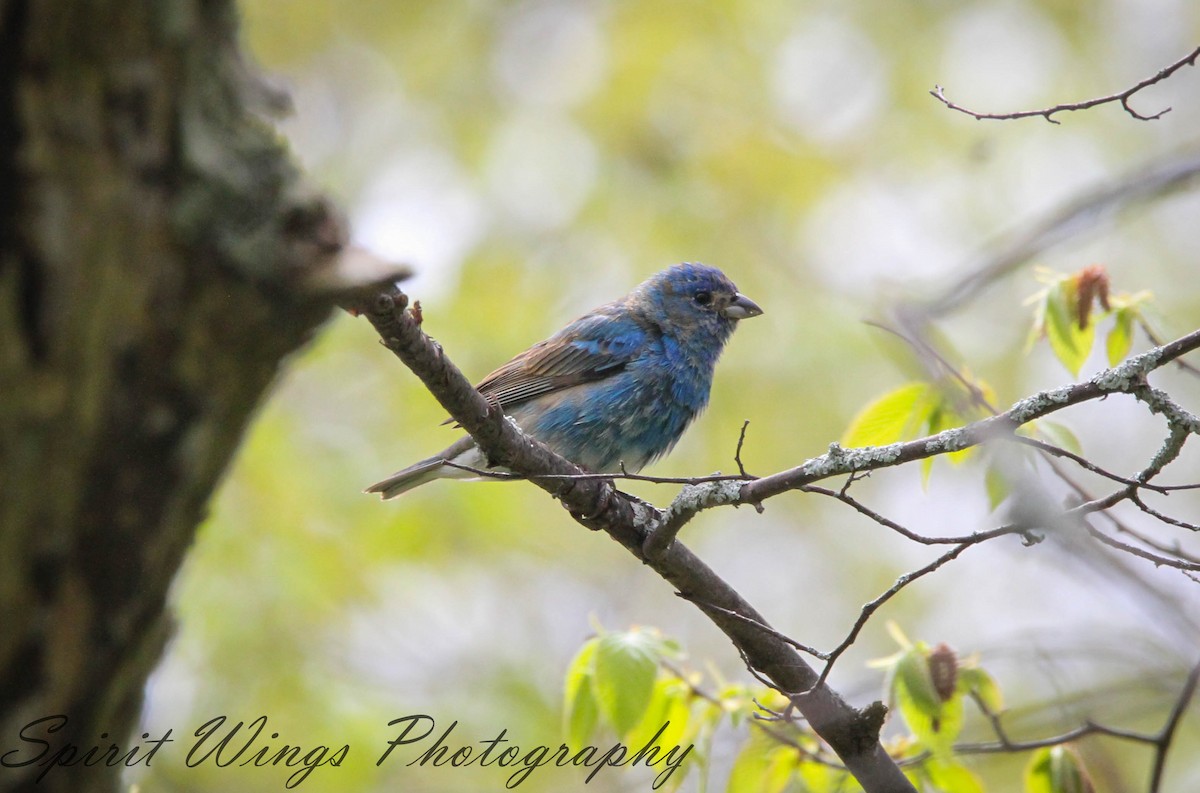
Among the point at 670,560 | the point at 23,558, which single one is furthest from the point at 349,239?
the point at 670,560

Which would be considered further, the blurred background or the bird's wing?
the blurred background

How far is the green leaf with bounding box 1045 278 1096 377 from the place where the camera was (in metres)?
3.95

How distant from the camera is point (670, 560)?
420 cm

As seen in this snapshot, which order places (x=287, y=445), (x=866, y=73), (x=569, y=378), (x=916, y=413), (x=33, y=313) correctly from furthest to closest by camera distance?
(x=866, y=73), (x=287, y=445), (x=569, y=378), (x=916, y=413), (x=33, y=313)

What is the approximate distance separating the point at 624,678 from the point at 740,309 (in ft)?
13.8

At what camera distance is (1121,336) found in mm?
3975

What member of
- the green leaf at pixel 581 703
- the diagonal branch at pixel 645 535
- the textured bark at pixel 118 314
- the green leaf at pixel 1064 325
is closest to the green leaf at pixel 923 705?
the diagonal branch at pixel 645 535

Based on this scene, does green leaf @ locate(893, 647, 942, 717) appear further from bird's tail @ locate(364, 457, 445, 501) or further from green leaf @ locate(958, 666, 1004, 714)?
bird's tail @ locate(364, 457, 445, 501)

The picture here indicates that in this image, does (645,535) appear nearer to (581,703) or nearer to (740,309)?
(581,703)

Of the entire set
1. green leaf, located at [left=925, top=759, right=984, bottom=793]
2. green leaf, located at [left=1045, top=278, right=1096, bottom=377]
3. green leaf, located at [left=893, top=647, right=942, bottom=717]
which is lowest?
green leaf, located at [left=925, top=759, right=984, bottom=793]

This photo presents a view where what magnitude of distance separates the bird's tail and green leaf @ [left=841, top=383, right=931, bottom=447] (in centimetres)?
337

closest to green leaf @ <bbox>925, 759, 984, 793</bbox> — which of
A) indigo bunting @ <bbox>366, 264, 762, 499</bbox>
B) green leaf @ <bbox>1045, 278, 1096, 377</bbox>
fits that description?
green leaf @ <bbox>1045, 278, 1096, 377</bbox>

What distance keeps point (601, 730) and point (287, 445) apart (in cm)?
474

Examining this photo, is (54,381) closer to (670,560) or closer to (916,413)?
(670,560)
